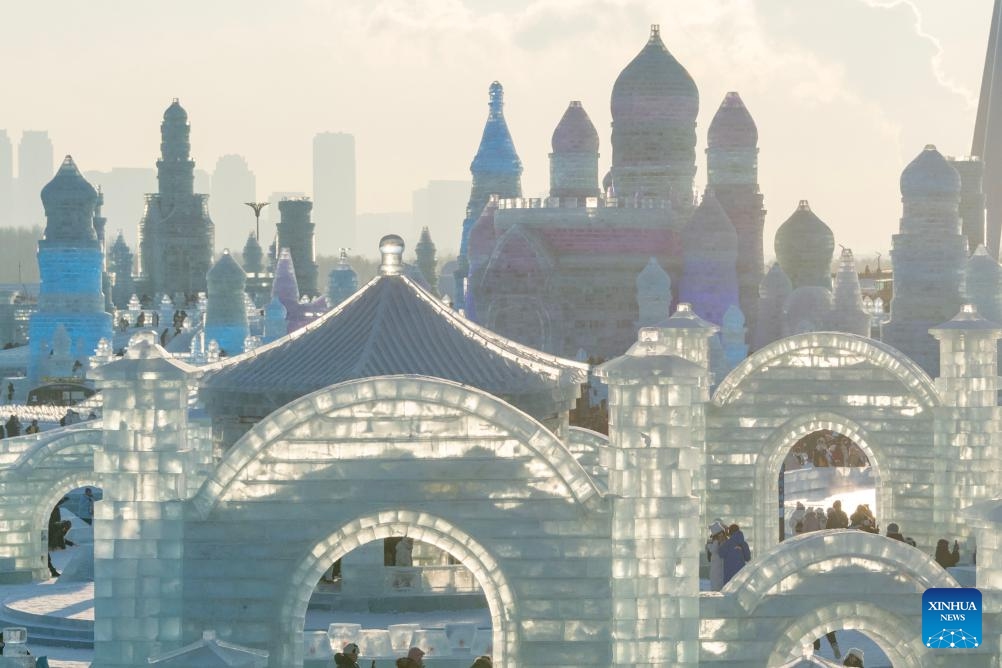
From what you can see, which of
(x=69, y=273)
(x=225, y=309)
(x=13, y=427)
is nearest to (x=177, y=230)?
(x=69, y=273)

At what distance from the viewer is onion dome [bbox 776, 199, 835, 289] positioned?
79.5 m

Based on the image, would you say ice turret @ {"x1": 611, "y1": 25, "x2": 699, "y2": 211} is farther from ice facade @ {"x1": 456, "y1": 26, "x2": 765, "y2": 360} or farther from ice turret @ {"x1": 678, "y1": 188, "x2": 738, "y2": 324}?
ice turret @ {"x1": 678, "y1": 188, "x2": 738, "y2": 324}

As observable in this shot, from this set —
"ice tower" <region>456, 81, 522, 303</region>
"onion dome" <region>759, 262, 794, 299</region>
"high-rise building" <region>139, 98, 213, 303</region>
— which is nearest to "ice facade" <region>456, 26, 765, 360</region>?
"onion dome" <region>759, 262, 794, 299</region>

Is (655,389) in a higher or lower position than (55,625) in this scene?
higher

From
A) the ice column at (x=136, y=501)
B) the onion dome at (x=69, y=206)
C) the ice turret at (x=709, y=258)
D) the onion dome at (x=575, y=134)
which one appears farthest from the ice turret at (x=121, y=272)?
the ice column at (x=136, y=501)

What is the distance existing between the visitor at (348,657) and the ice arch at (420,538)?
41.8 inches

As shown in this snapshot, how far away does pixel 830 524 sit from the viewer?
89.6 feet

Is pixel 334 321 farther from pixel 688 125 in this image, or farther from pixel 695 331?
pixel 688 125

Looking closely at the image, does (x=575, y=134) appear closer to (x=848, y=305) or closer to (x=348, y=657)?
(x=848, y=305)

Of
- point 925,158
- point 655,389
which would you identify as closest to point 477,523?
point 655,389

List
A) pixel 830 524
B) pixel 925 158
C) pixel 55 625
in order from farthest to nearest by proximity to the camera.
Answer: pixel 925 158 → pixel 830 524 → pixel 55 625

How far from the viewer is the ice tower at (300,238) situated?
123000 millimetres

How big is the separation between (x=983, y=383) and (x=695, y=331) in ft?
11.5

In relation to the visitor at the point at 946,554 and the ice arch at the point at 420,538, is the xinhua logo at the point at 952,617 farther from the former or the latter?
the visitor at the point at 946,554
